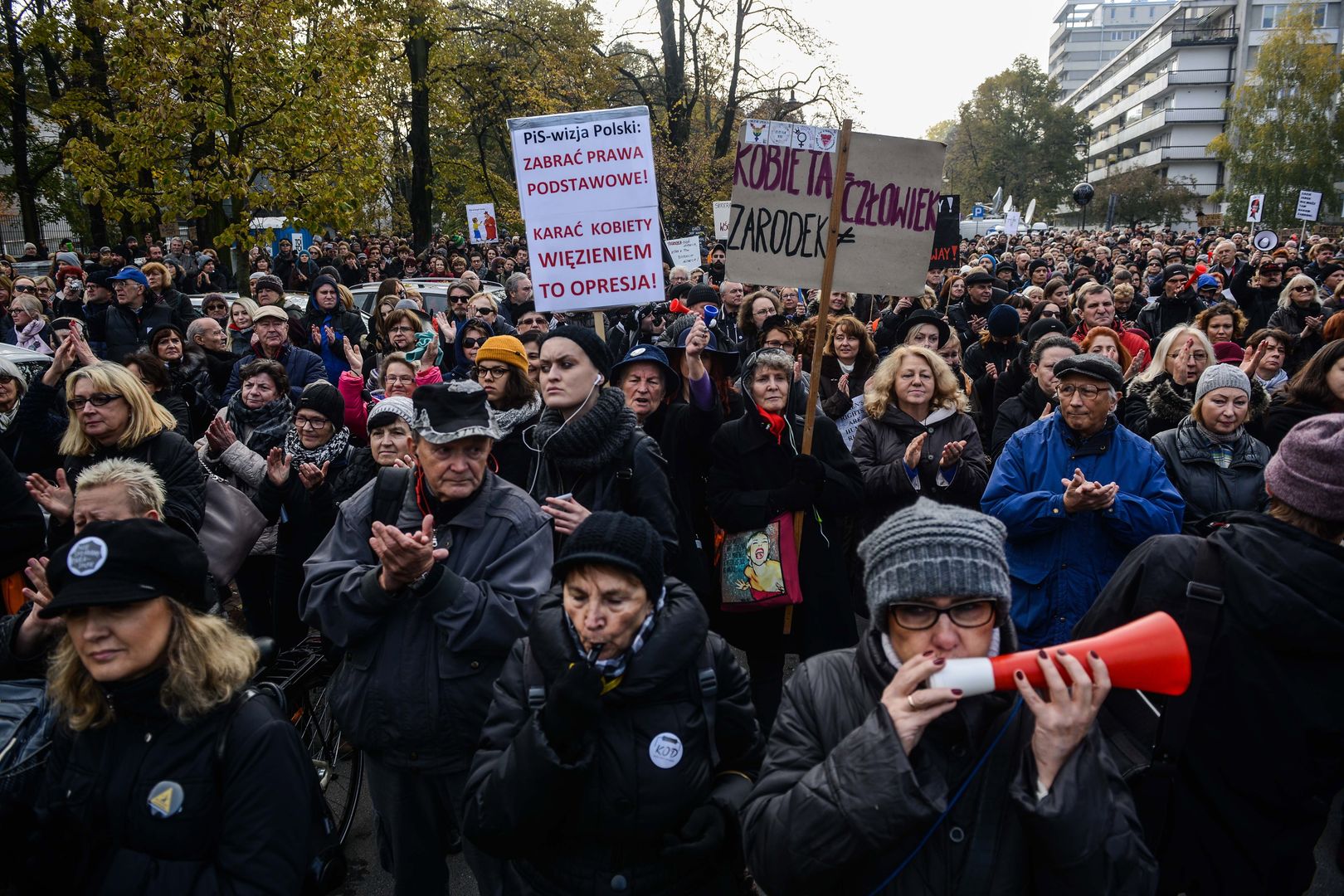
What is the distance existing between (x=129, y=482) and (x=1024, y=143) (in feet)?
290

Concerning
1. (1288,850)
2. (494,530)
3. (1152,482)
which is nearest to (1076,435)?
(1152,482)

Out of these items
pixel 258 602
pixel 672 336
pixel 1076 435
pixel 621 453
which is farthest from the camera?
pixel 672 336

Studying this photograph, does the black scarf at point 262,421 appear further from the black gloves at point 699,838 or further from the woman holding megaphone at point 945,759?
the woman holding megaphone at point 945,759

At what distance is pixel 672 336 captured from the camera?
658cm

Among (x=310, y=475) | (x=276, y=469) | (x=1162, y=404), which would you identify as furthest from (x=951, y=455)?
(x=276, y=469)

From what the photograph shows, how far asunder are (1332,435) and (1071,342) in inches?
125

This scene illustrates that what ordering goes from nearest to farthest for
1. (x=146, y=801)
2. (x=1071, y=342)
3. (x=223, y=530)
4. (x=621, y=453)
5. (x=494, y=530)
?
(x=146, y=801) → (x=494, y=530) → (x=621, y=453) → (x=223, y=530) → (x=1071, y=342)

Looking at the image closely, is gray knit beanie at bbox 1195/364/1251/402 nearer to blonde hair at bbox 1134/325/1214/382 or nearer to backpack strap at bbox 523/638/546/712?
blonde hair at bbox 1134/325/1214/382

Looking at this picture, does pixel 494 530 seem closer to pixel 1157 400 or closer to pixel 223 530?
pixel 223 530

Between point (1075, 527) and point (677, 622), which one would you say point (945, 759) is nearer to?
point (677, 622)

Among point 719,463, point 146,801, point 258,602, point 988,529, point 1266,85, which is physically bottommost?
point 258,602

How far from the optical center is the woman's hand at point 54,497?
12.7ft

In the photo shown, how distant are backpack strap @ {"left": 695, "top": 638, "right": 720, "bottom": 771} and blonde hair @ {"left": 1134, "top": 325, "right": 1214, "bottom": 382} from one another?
169 inches

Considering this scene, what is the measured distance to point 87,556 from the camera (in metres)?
2.22
